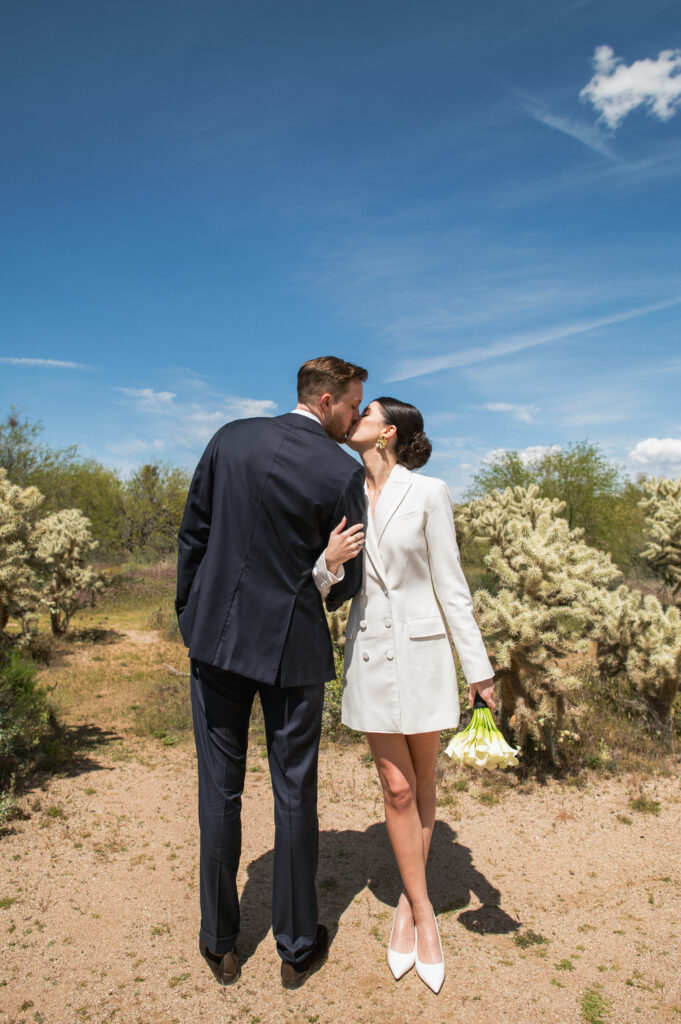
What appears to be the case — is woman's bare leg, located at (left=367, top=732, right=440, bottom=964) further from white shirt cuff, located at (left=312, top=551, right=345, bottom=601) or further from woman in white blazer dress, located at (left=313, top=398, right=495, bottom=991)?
white shirt cuff, located at (left=312, top=551, right=345, bottom=601)

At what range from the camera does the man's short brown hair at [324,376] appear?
264cm

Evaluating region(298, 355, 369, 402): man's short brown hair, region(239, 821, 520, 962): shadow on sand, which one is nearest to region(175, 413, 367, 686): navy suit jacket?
region(298, 355, 369, 402): man's short brown hair

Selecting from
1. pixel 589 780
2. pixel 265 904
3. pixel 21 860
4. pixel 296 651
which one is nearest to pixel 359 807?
pixel 265 904

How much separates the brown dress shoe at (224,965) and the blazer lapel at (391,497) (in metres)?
1.74

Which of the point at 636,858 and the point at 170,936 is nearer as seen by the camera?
the point at 170,936

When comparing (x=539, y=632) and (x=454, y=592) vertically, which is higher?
(x=454, y=592)

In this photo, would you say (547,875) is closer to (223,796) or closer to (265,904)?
(265,904)

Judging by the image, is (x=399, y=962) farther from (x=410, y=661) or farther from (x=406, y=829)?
(x=410, y=661)

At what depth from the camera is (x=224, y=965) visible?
8.54 ft

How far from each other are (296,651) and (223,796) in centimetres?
65

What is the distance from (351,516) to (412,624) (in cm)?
54

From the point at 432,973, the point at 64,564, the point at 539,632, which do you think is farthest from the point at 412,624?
the point at 64,564

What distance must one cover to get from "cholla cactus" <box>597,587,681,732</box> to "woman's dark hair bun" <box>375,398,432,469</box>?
3.40 meters

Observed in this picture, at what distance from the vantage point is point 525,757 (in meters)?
4.83
